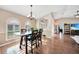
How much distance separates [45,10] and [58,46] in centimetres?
89

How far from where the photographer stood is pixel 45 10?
2447 mm

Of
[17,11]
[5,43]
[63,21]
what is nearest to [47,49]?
[63,21]

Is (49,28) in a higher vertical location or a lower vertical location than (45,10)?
lower

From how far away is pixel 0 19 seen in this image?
230 centimetres

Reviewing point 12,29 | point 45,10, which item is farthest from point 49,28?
point 12,29

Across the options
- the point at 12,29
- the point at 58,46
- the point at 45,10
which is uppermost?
the point at 45,10

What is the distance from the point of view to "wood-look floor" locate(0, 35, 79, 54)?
240cm

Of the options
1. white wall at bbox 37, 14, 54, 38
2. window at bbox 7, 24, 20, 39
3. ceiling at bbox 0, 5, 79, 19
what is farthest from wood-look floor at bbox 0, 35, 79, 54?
ceiling at bbox 0, 5, 79, 19

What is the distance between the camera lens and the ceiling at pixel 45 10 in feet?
7.79

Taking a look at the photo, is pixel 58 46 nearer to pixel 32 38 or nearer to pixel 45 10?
pixel 32 38

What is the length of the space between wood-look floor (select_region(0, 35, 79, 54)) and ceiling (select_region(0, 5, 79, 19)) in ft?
1.81

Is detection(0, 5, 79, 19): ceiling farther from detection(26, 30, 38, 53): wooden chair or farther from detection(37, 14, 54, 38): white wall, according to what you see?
detection(26, 30, 38, 53): wooden chair
